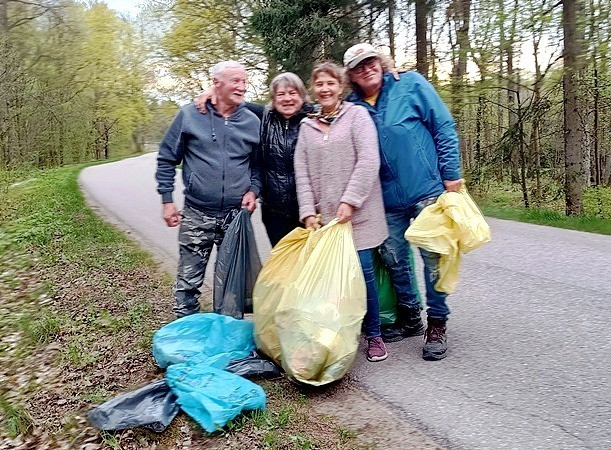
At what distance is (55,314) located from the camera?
18.2ft

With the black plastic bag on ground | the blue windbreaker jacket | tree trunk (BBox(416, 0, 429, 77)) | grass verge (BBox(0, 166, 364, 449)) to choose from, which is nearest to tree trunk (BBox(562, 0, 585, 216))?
tree trunk (BBox(416, 0, 429, 77))

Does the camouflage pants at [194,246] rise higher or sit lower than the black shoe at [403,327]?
higher

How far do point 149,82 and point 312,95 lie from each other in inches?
912

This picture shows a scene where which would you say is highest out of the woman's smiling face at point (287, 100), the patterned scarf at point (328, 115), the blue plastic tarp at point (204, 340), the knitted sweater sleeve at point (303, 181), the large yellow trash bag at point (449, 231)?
the woman's smiling face at point (287, 100)

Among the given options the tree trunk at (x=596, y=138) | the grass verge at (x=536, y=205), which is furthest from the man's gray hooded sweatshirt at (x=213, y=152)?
the tree trunk at (x=596, y=138)

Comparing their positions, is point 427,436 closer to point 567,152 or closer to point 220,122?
point 220,122

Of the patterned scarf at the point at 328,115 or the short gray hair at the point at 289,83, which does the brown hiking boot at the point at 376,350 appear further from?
the short gray hair at the point at 289,83

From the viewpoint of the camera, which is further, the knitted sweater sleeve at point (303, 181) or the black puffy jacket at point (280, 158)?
the black puffy jacket at point (280, 158)

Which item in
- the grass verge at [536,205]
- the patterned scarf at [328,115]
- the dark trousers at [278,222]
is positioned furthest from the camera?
the grass verge at [536,205]

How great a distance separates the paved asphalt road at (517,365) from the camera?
295cm

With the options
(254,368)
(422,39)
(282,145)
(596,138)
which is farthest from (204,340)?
(596,138)

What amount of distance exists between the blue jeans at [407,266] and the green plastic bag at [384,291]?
4cm

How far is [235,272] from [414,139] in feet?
4.50

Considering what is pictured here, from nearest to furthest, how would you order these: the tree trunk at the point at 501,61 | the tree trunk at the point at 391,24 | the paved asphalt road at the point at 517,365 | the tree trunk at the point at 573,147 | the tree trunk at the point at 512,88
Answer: the paved asphalt road at the point at 517,365, the tree trunk at the point at 501,61, the tree trunk at the point at 512,88, the tree trunk at the point at 573,147, the tree trunk at the point at 391,24
